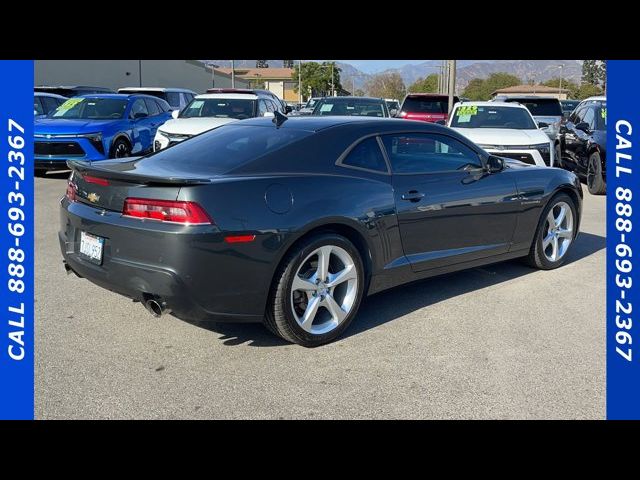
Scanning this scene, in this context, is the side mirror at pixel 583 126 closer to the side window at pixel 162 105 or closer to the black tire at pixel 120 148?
the black tire at pixel 120 148

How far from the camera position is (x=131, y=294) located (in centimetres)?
357

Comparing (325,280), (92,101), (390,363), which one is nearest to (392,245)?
(325,280)

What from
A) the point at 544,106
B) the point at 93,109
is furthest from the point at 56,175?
the point at 544,106

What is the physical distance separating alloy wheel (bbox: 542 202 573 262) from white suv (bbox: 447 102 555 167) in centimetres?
358

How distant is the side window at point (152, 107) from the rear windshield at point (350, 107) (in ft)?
11.6

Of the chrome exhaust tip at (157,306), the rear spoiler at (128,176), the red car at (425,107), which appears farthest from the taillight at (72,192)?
the red car at (425,107)

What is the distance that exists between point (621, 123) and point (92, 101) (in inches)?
423

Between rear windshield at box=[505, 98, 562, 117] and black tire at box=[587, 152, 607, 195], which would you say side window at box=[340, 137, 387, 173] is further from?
rear windshield at box=[505, 98, 562, 117]

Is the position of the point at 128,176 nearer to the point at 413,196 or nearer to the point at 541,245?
the point at 413,196

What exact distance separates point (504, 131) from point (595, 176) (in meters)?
2.11

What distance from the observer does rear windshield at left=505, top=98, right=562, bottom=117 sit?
52.3ft

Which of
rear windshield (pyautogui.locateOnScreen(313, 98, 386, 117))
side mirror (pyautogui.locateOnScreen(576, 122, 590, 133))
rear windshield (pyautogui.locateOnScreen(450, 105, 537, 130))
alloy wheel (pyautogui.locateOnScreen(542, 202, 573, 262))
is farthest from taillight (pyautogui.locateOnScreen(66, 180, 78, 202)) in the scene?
side mirror (pyautogui.locateOnScreen(576, 122, 590, 133))

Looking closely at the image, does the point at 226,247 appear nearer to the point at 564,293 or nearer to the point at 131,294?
the point at 131,294

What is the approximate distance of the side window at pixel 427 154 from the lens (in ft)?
15.1
